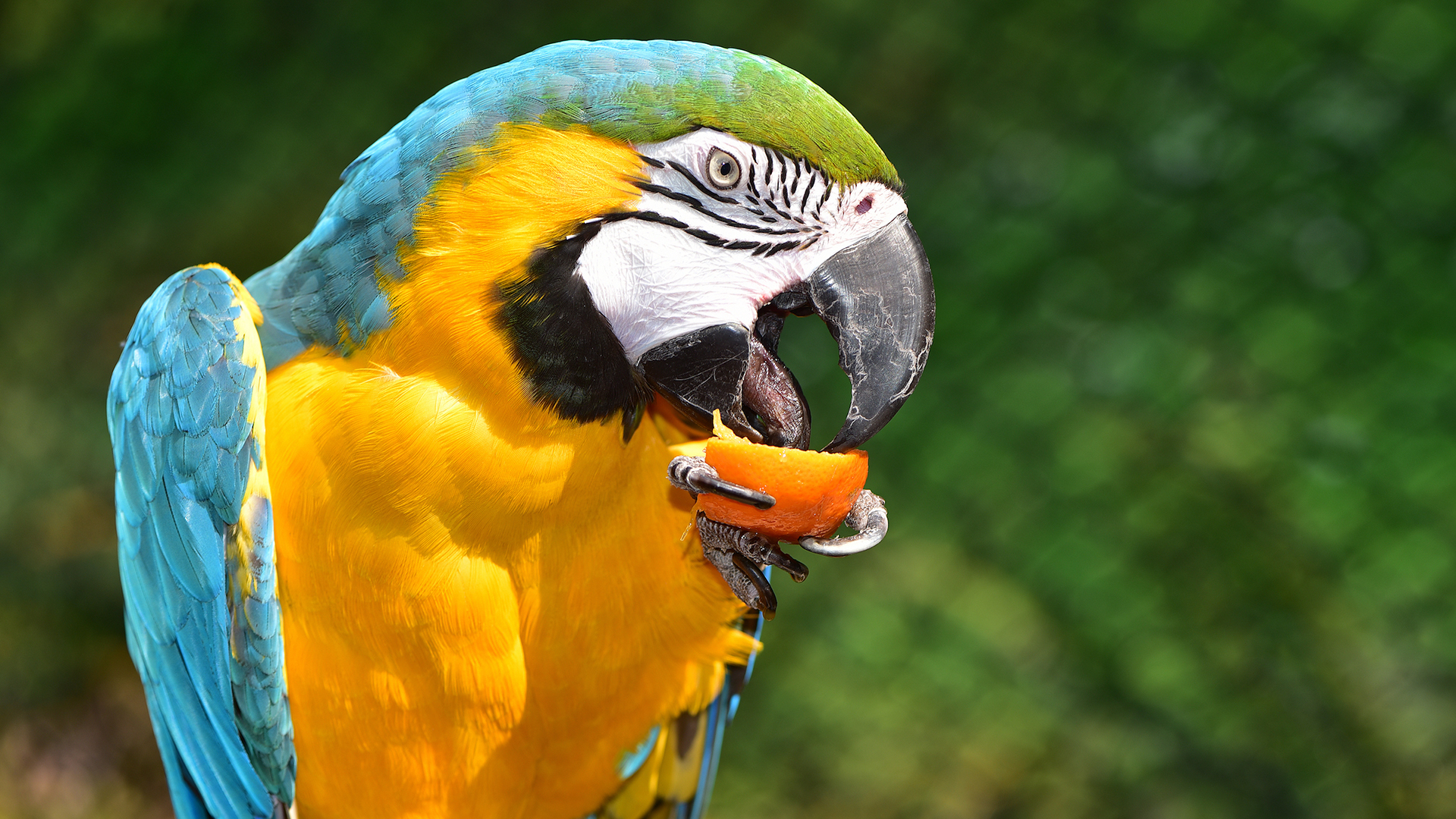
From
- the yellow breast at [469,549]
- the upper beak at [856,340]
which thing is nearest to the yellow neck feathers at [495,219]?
the yellow breast at [469,549]

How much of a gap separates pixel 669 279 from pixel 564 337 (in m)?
0.12

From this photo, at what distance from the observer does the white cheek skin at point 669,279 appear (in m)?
1.13

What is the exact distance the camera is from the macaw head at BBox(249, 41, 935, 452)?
1103 mm

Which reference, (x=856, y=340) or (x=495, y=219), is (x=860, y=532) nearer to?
(x=856, y=340)

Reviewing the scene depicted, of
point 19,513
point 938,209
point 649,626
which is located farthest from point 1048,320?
point 19,513

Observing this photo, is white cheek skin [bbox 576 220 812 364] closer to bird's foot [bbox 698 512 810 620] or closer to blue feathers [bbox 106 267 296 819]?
bird's foot [bbox 698 512 810 620]

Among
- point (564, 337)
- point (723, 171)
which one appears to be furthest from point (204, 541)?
point (723, 171)

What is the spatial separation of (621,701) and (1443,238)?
2.73m

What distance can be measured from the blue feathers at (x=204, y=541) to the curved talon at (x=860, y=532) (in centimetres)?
59

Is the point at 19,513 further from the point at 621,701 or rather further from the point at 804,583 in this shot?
the point at 621,701

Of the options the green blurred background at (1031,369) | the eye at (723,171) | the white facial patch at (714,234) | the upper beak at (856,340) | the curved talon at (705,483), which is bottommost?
the green blurred background at (1031,369)

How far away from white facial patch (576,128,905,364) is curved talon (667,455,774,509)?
5.0 inches

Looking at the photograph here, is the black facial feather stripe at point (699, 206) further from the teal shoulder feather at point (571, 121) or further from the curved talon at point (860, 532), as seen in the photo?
the curved talon at point (860, 532)

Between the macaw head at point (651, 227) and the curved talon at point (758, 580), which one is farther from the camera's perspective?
the curved talon at point (758, 580)
